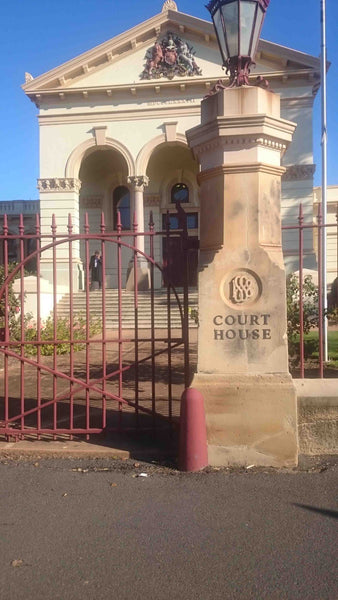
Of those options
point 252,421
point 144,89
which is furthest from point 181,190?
point 252,421

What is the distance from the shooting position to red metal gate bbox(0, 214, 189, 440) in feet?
18.2

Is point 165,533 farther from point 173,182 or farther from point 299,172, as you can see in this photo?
point 173,182

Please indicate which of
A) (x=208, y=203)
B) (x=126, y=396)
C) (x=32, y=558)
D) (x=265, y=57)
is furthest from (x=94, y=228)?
(x=32, y=558)

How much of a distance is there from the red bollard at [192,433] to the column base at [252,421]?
0.39 feet

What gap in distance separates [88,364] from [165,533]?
2.38 meters

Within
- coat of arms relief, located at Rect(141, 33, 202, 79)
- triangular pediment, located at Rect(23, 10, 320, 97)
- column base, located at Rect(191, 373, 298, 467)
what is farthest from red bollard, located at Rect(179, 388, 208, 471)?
coat of arms relief, located at Rect(141, 33, 202, 79)

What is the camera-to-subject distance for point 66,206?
22891 millimetres

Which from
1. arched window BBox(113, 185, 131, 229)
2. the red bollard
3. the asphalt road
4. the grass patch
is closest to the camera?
the asphalt road

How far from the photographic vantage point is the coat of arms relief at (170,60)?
22406 mm

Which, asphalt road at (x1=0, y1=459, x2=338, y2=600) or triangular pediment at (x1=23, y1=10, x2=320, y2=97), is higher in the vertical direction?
triangular pediment at (x1=23, y1=10, x2=320, y2=97)

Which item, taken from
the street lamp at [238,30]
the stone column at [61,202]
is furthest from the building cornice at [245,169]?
the stone column at [61,202]

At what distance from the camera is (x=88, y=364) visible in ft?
18.6

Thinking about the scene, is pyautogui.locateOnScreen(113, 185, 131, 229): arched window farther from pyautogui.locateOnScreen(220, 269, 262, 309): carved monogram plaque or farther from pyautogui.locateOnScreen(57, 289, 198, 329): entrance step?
pyautogui.locateOnScreen(220, 269, 262, 309): carved monogram plaque

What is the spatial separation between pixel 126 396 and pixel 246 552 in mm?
5217
